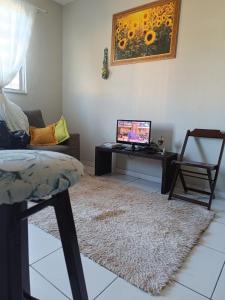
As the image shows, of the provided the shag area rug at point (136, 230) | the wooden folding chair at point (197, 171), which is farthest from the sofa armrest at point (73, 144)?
the wooden folding chair at point (197, 171)

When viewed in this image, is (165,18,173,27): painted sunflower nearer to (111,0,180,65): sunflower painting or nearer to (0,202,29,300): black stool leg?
(111,0,180,65): sunflower painting

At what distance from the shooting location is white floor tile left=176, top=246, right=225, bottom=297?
1.10 metres

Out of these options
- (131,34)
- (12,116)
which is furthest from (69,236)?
(131,34)

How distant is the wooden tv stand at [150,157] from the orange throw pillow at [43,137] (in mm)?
608

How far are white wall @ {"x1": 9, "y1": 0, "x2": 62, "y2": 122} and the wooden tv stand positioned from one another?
1.27 meters

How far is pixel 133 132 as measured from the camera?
2629mm

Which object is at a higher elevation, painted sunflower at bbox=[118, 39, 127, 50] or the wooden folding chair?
painted sunflower at bbox=[118, 39, 127, 50]

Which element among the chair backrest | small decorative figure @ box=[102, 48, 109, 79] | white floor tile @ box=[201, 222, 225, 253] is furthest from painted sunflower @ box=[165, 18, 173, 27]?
white floor tile @ box=[201, 222, 225, 253]

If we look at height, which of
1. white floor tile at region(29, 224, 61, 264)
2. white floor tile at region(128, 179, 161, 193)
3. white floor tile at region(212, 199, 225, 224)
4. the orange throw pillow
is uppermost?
the orange throw pillow

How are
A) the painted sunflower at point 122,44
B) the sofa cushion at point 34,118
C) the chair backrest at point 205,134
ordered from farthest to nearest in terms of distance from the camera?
the sofa cushion at point 34,118 → the painted sunflower at point 122,44 → the chair backrest at point 205,134

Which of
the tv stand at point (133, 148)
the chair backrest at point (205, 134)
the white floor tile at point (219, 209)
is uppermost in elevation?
the chair backrest at point (205, 134)

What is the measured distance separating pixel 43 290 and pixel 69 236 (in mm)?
607

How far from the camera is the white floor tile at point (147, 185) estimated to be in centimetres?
246

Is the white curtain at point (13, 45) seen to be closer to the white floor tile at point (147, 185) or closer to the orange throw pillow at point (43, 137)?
the orange throw pillow at point (43, 137)
